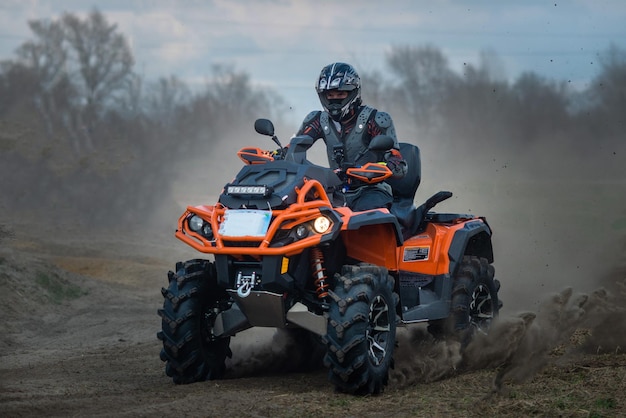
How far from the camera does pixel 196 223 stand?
31.2 ft

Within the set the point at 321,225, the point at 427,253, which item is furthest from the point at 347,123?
the point at 321,225

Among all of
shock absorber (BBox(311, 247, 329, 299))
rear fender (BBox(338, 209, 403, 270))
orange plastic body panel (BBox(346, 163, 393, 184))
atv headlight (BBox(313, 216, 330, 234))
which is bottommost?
shock absorber (BBox(311, 247, 329, 299))

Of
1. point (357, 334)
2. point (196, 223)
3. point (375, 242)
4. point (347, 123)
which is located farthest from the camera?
point (347, 123)

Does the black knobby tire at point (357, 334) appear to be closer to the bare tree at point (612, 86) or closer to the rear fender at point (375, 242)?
the rear fender at point (375, 242)

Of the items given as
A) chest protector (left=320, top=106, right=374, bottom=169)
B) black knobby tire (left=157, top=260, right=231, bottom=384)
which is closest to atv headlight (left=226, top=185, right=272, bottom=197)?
black knobby tire (left=157, top=260, right=231, bottom=384)

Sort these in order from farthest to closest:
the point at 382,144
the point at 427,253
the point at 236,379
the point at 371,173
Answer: the point at 427,253 → the point at 236,379 → the point at 371,173 → the point at 382,144

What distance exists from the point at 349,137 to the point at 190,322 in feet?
8.90

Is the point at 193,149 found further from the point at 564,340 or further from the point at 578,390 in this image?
the point at 578,390

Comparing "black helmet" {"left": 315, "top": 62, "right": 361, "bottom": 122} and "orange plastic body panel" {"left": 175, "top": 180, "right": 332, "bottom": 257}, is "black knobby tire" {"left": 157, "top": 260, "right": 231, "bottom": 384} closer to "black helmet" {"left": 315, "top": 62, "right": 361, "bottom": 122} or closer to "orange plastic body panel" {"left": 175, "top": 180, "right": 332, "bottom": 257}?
"orange plastic body panel" {"left": 175, "top": 180, "right": 332, "bottom": 257}

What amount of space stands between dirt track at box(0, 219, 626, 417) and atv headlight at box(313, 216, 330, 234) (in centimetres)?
142

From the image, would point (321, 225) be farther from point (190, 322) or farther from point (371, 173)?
point (190, 322)

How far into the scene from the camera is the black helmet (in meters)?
10.9

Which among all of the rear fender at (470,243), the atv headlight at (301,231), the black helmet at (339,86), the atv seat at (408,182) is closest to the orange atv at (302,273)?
the atv headlight at (301,231)

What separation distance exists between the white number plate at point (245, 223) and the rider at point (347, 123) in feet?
5.27
